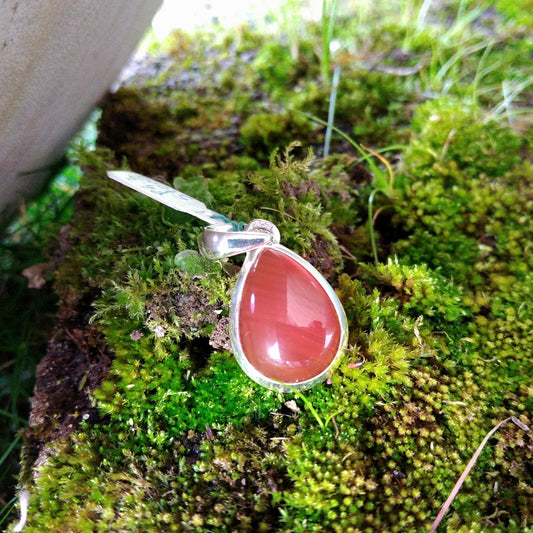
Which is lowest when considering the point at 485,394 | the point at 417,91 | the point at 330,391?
the point at 485,394

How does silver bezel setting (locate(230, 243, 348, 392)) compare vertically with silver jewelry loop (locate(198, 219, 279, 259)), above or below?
below

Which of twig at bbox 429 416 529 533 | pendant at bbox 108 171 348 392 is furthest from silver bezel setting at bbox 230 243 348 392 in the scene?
twig at bbox 429 416 529 533

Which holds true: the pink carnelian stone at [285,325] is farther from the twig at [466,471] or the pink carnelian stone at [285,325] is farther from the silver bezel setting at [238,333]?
the twig at [466,471]

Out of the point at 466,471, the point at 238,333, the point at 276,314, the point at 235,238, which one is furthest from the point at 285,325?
the point at 466,471

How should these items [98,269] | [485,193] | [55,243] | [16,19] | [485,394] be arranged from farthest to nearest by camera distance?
[55,243]
[485,193]
[98,269]
[485,394]
[16,19]

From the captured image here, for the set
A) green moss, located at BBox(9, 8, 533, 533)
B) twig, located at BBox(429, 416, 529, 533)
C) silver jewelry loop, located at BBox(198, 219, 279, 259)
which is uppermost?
silver jewelry loop, located at BBox(198, 219, 279, 259)

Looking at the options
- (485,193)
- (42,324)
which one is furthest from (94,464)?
(485,193)

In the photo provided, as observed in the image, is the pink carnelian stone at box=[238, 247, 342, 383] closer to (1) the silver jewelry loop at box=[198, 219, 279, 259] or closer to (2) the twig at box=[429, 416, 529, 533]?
(1) the silver jewelry loop at box=[198, 219, 279, 259]

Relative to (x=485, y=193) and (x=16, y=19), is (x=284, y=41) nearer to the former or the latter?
(x=485, y=193)
